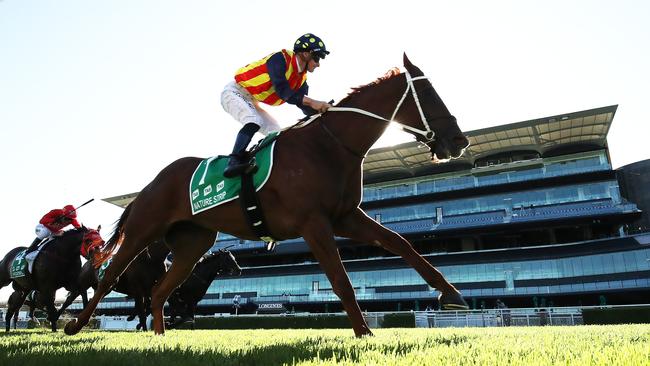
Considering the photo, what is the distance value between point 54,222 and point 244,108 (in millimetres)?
7456

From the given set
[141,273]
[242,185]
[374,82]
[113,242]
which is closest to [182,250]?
[113,242]

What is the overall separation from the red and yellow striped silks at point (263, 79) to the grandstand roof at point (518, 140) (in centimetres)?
4518

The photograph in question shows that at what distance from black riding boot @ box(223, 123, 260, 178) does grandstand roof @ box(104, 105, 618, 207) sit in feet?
149

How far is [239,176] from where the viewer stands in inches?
180

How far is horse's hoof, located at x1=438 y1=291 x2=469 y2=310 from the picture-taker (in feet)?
12.3

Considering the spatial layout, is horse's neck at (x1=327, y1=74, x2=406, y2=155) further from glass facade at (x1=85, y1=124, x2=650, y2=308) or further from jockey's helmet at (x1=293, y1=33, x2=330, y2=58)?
glass facade at (x1=85, y1=124, x2=650, y2=308)

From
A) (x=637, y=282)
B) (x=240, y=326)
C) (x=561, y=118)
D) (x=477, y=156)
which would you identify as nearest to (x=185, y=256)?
(x=240, y=326)

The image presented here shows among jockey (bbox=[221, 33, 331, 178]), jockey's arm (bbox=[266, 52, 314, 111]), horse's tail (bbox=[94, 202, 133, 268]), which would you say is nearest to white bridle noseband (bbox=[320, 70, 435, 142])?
jockey (bbox=[221, 33, 331, 178])

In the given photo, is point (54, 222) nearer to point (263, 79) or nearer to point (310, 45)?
point (263, 79)

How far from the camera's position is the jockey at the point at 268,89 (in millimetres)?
4609

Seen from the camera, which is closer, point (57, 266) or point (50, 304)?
point (50, 304)

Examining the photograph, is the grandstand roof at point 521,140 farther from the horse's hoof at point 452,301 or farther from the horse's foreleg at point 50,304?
the horse's hoof at point 452,301

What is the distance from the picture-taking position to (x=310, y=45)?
15.6 ft

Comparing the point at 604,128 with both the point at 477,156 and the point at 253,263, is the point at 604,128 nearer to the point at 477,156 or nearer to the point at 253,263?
the point at 477,156
